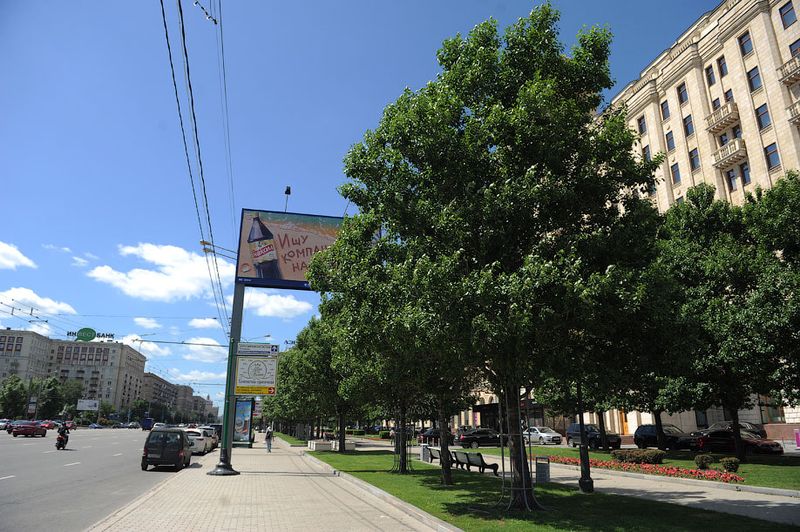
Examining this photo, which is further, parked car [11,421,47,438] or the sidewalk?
parked car [11,421,47,438]

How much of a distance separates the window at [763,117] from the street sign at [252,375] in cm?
3657

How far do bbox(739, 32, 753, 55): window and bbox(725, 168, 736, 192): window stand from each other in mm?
8546

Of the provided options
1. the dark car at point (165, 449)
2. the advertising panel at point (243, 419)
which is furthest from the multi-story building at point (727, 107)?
the advertising panel at point (243, 419)

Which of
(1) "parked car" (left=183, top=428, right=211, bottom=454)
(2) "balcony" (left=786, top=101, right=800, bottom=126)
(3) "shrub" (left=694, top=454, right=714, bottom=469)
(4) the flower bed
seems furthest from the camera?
(2) "balcony" (left=786, top=101, right=800, bottom=126)

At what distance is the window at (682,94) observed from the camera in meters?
44.4

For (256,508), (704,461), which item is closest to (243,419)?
(256,508)

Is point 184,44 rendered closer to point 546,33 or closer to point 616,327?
point 546,33

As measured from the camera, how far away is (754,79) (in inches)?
1474

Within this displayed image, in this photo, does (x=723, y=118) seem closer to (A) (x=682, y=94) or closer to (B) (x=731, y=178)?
(B) (x=731, y=178)

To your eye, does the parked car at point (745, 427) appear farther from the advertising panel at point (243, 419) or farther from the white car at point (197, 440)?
the advertising panel at point (243, 419)

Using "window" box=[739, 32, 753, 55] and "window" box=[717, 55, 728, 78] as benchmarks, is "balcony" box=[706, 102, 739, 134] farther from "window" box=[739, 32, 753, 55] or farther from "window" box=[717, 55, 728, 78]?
"window" box=[739, 32, 753, 55]

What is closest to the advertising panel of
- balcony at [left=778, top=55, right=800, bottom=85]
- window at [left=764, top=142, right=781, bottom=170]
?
window at [left=764, top=142, right=781, bottom=170]

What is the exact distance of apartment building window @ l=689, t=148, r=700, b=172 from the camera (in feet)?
140

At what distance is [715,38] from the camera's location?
40969 millimetres
